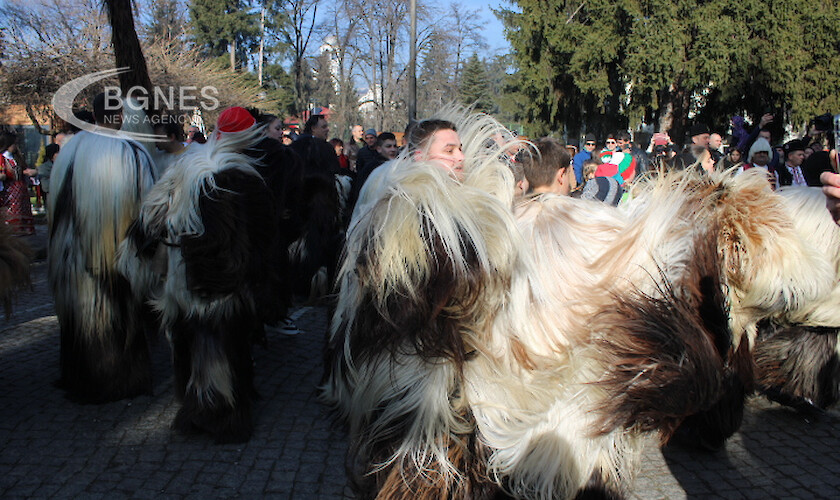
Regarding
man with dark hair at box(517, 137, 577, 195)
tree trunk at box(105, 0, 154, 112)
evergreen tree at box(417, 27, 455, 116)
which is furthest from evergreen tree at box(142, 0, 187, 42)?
man with dark hair at box(517, 137, 577, 195)

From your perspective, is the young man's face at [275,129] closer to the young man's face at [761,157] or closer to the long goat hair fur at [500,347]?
the long goat hair fur at [500,347]

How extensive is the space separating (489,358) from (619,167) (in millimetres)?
7994

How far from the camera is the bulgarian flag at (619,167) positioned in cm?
939

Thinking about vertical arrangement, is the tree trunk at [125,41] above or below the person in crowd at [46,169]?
above

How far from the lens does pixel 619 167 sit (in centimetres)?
982

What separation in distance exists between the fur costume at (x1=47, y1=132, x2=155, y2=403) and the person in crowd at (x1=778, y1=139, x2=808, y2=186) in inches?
338

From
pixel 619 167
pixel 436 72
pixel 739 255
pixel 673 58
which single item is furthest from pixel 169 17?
pixel 739 255

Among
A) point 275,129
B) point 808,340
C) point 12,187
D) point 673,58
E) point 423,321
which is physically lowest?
point 808,340

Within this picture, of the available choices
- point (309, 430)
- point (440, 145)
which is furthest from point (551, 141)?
point (309, 430)

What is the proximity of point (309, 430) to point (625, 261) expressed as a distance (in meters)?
2.55

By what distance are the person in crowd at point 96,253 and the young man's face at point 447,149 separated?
2.35 m

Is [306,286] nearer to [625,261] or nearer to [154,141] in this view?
[154,141]

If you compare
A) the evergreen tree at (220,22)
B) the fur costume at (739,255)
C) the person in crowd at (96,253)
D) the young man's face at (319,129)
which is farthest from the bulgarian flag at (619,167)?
the evergreen tree at (220,22)

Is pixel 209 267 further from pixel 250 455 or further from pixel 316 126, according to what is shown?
pixel 316 126
